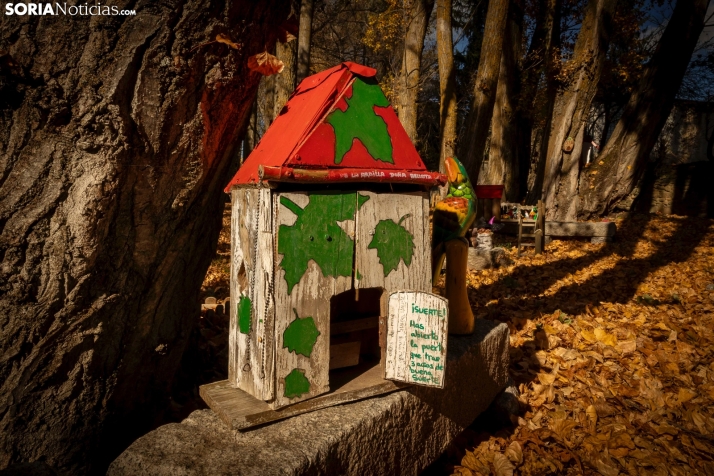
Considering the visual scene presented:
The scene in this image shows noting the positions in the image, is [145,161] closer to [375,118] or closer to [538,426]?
[375,118]

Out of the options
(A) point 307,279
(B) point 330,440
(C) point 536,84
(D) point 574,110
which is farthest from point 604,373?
(C) point 536,84

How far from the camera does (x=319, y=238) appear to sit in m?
1.93

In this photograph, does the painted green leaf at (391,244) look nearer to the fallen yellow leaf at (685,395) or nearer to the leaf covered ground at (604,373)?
the leaf covered ground at (604,373)

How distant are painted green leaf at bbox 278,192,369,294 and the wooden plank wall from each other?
0.08 meters

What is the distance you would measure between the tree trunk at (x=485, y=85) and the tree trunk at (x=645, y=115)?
339cm

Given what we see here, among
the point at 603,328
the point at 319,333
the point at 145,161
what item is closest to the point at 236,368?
the point at 319,333

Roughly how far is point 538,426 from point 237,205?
93.2 inches

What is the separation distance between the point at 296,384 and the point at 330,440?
0.28m

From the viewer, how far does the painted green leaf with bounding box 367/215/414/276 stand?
2088 mm

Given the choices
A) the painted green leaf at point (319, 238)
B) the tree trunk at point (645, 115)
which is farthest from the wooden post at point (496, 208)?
the painted green leaf at point (319, 238)

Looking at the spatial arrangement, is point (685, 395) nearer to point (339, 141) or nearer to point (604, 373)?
point (604, 373)

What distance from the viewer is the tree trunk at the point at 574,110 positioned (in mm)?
8672

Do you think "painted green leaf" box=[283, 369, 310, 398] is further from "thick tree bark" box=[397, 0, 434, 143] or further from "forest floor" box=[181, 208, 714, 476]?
"thick tree bark" box=[397, 0, 434, 143]

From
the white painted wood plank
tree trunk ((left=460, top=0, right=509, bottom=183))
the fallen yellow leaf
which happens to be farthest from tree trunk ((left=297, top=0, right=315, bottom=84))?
the fallen yellow leaf
